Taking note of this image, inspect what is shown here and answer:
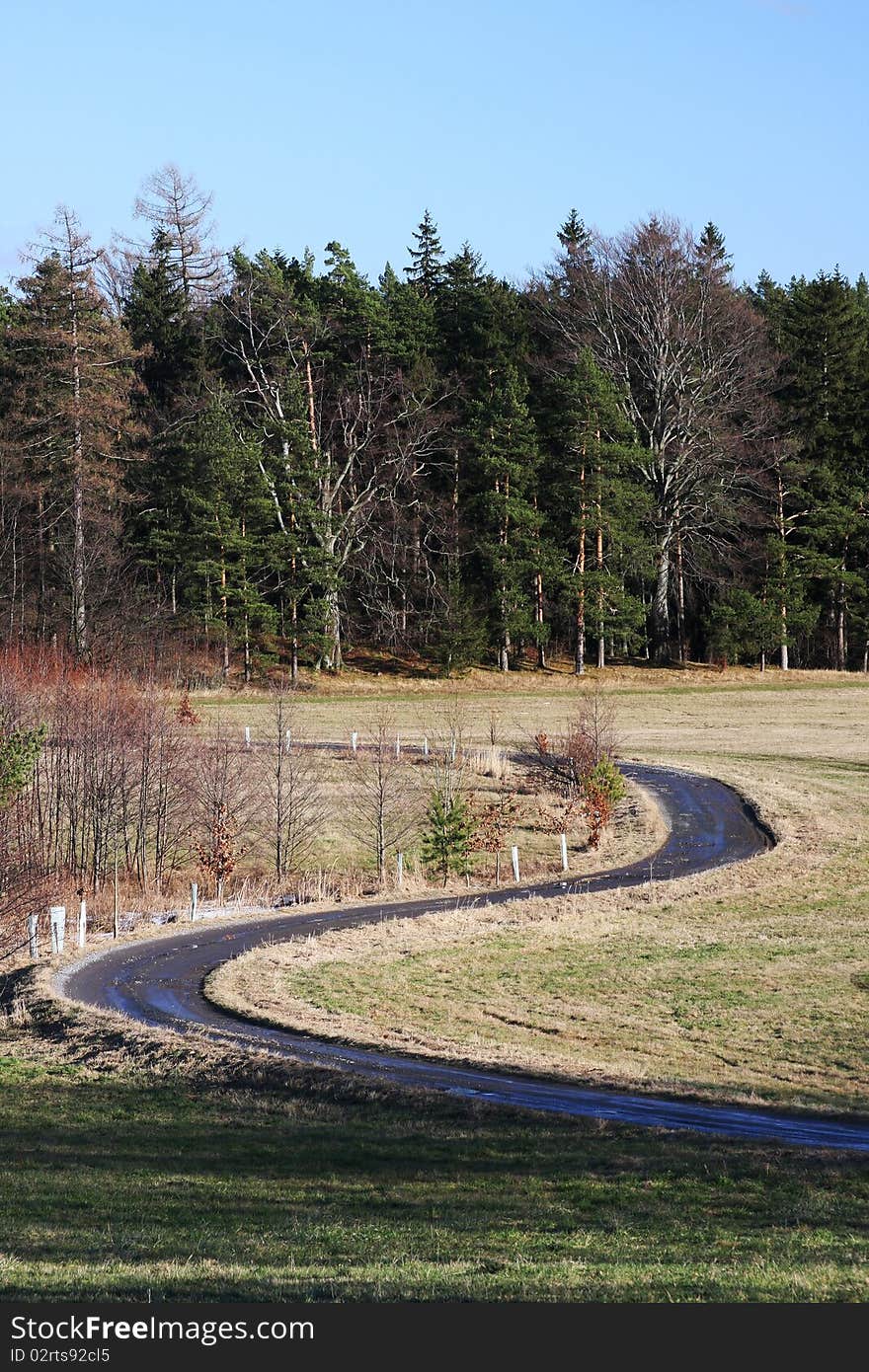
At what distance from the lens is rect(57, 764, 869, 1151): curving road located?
706 inches

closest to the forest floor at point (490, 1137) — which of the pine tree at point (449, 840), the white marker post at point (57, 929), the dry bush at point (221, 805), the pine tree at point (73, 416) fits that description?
the white marker post at point (57, 929)

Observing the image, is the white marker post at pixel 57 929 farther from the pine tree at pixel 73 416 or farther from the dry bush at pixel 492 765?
the pine tree at pixel 73 416

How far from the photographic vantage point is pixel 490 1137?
55.4 feet

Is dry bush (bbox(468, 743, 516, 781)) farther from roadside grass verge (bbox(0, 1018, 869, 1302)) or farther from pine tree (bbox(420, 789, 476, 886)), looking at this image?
roadside grass verge (bbox(0, 1018, 869, 1302))

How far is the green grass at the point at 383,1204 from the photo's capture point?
9.73m

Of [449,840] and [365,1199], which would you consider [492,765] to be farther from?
[365,1199]

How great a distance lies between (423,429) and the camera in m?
79.1

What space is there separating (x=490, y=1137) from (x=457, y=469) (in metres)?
66.3

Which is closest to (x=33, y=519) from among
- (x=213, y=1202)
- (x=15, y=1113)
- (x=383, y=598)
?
(x=383, y=598)

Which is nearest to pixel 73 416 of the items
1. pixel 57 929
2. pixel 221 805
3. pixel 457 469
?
pixel 457 469

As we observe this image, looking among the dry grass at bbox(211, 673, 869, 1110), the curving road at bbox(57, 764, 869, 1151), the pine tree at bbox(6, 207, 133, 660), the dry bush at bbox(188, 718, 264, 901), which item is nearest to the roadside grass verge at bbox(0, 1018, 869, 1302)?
the curving road at bbox(57, 764, 869, 1151)

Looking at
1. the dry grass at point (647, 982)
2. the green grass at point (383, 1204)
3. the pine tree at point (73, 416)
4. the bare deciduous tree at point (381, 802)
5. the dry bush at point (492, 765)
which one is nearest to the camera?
the green grass at point (383, 1204)

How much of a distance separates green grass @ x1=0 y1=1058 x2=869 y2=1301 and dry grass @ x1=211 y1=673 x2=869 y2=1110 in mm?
3794

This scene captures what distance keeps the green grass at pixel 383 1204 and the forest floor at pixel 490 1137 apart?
5 centimetres
